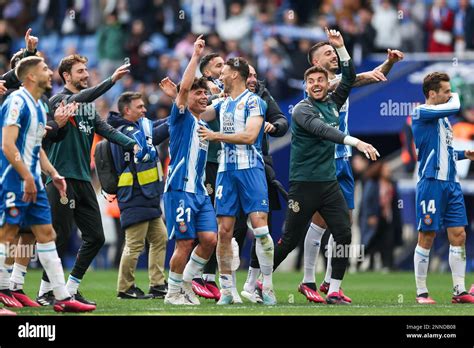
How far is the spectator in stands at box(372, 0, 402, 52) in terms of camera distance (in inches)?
971

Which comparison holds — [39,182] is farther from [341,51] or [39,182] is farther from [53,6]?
[53,6]

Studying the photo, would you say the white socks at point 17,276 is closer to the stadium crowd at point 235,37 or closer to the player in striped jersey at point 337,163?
the player in striped jersey at point 337,163

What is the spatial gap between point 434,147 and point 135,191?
12.6 feet

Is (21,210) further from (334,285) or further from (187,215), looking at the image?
(334,285)

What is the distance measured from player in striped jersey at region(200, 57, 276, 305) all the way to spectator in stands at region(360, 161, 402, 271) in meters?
9.00

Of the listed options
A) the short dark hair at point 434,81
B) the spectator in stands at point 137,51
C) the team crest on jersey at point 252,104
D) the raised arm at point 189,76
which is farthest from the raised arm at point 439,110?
the spectator in stands at point 137,51

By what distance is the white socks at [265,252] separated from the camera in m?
13.1

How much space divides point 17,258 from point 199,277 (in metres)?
2.44

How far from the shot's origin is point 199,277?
47.4 feet

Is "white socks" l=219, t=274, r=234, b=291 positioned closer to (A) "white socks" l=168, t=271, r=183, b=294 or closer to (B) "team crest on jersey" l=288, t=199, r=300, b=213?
(A) "white socks" l=168, t=271, r=183, b=294

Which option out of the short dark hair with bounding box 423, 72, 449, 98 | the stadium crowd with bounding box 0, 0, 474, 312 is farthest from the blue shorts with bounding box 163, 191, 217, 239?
the stadium crowd with bounding box 0, 0, 474, 312

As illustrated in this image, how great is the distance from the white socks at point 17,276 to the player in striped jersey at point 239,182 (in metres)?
2.22

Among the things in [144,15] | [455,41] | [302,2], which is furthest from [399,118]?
[144,15]

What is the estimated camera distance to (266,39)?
2545cm
